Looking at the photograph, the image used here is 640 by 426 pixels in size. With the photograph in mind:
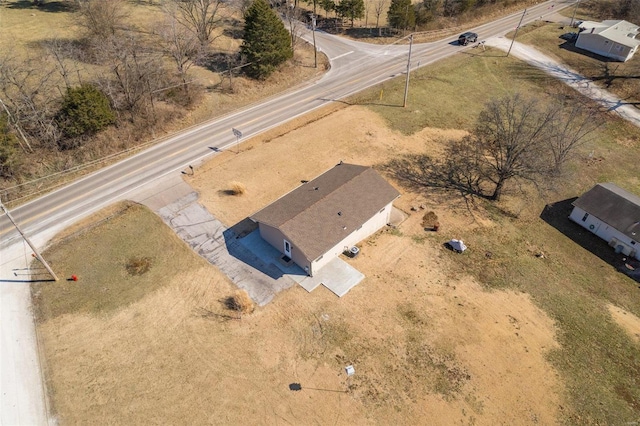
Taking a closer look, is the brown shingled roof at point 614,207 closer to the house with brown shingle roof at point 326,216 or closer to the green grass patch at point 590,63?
the house with brown shingle roof at point 326,216

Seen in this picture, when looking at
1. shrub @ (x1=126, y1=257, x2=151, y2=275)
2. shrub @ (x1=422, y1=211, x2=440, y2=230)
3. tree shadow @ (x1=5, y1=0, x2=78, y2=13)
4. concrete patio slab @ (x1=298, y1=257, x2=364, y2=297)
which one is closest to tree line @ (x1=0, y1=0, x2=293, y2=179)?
tree shadow @ (x1=5, y1=0, x2=78, y2=13)

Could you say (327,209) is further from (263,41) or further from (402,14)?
(402,14)

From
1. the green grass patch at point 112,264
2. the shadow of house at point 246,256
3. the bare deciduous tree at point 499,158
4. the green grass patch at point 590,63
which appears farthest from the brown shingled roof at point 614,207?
the green grass patch at point 112,264

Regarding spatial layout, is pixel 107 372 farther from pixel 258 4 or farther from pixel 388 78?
pixel 388 78

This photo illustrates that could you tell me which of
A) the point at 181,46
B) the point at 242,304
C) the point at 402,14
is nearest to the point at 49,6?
the point at 181,46

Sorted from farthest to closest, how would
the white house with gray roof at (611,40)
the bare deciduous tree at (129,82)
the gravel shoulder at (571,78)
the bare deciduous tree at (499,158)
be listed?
the white house with gray roof at (611,40) < the gravel shoulder at (571,78) < the bare deciduous tree at (129,82) < the bare deciduous tree at (499,158)

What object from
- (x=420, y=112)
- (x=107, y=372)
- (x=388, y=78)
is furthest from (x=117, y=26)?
(x=107, y=372)

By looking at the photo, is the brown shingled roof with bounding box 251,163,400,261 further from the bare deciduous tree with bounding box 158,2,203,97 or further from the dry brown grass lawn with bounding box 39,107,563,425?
the bare deciduous tree with bounding box 158,2,203,97

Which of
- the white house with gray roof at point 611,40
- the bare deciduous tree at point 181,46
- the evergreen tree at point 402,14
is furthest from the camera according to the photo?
the evergreen tree at point 402,14
